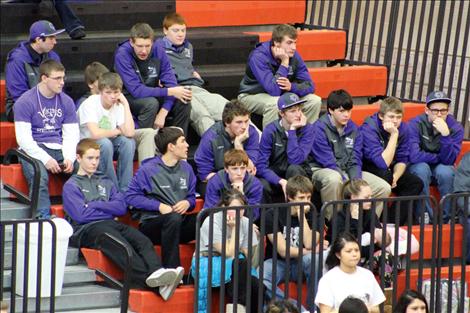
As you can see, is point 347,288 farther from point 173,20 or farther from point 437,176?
point 173,20

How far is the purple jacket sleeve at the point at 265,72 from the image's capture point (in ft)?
48.4

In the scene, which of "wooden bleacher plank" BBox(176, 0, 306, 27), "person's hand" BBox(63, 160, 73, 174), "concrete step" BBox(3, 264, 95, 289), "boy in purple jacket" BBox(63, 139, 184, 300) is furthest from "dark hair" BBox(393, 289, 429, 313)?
"wooden bleacher plank" BBox(176, 0, 306, 27)

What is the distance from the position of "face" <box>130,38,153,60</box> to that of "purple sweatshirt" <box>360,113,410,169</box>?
227 centimetres

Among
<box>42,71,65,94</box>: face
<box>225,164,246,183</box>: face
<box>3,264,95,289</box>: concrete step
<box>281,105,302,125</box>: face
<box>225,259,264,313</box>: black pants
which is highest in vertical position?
<box>42,71,65,94</box>: face

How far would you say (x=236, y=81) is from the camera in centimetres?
1569

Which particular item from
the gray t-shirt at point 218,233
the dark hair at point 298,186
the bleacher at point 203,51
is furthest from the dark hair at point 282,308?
the dark hair at point 298,186

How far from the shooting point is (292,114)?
1393 cm

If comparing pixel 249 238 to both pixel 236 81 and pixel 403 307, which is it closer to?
pixel 403 307

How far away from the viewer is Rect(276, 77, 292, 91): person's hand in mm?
14797

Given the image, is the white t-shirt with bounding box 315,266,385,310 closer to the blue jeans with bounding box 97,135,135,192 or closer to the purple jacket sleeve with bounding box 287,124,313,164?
the purple jacket sleeve with bounding box 287,124,313,164

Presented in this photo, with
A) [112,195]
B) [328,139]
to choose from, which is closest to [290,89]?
[328,139]

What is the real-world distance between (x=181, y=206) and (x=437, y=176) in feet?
10.0

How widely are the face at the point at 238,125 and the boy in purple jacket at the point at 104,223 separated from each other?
1.27m

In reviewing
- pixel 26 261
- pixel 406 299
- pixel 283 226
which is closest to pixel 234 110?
pixel 283 226
